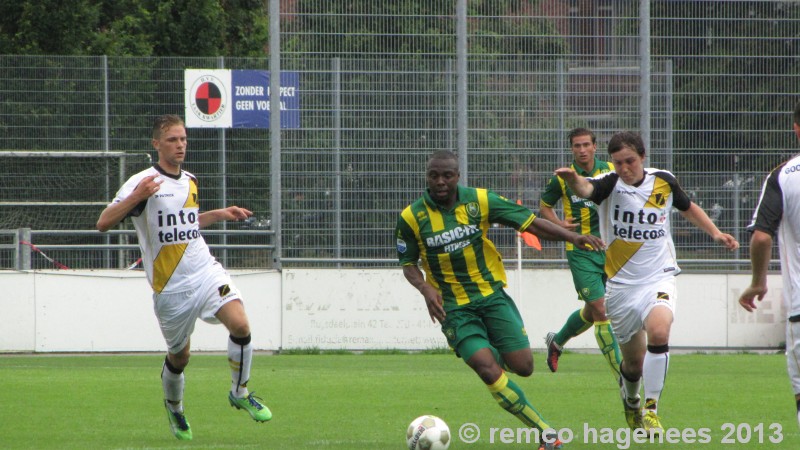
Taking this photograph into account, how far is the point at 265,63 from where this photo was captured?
19297 millimetres

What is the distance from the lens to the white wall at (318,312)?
17.9 m

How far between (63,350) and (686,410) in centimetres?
→ 1043

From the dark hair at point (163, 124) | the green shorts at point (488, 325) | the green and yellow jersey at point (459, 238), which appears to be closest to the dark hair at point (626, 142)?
the green and yellow jersey at point (459, 238)

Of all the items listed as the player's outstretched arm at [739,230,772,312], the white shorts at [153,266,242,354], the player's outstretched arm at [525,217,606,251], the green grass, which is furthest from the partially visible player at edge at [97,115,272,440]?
the player's outstretched arm at [739,230,772,312]

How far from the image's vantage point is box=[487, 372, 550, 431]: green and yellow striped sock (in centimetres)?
811

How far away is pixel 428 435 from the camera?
316 inches

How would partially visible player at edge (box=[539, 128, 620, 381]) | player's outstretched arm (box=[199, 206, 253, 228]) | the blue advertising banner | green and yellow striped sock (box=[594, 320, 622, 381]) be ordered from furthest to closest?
the blue advertising banner < partially visible player at edge (box=[539, 128, 620, 381]) < green and yellow striped sock (box=[594, 320, 622, 381]) < player's outstretched arm (box=[199, 206, 253, 228])

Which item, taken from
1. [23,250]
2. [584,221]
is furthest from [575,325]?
[23,250]

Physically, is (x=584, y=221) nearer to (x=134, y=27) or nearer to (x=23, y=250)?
(x=23, y=250)

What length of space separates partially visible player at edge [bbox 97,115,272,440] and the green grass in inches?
16.1

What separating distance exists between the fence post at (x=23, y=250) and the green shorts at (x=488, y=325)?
11.2 m

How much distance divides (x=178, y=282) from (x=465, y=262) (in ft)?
7.56

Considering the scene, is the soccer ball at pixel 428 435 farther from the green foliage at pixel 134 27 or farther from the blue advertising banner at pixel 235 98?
the green foliage at pixel 134 27

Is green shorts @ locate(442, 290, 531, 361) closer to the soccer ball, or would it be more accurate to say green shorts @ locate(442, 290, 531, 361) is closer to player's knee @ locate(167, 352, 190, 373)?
the soccer ball
